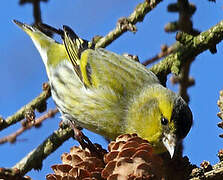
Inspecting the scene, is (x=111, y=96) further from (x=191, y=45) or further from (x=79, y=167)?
(x=79, y=167)

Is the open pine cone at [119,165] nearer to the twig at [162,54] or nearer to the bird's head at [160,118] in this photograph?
the bird's head at [160,118]

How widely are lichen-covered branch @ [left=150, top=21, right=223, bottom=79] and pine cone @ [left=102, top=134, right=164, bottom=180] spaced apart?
831 millimetres

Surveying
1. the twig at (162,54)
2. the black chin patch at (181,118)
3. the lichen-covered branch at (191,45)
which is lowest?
the black chin patch at (181,118)

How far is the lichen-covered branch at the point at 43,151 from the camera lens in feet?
8.60

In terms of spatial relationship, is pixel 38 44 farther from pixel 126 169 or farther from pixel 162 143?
pixel 126 169

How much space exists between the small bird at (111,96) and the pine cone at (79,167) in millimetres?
439

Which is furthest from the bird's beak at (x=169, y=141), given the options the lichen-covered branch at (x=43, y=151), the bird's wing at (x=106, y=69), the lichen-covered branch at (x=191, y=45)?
the lichen-covered branch at (x=43, y=151)

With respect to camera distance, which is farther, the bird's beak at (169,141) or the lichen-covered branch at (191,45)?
the lichen-covered branch at (191,45)

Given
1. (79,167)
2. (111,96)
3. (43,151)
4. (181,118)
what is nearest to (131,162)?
(79,167)

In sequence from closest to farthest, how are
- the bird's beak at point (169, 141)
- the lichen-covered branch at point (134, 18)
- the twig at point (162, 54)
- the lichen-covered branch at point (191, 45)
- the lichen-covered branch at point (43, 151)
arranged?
the bird's beak at point (169, 141)
the lichen-covered branch at point (191, 45)
the lichen-covered branch at point (43, 151)
the lichen-covered branch at point (134, 18)
the twig at point (162, 54)

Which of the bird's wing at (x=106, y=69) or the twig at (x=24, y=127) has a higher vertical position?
the bird's wing at (x=106, y=69)

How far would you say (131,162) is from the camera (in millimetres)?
1708

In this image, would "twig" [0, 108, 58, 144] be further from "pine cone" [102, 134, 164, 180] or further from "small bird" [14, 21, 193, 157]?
"pine cone" [102, 134, 164, 180]

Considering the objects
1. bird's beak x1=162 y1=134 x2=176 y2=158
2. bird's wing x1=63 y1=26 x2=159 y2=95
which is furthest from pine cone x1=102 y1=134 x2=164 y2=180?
bird's wing x1=63 y1=26 x2=159 y2=95
